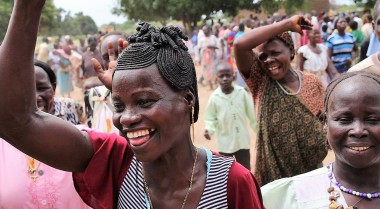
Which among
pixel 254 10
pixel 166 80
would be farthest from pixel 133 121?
pixel 254 10

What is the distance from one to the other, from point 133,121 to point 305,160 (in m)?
2.29


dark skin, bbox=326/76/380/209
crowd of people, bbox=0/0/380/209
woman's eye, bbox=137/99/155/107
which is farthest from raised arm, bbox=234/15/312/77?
woman's eye, bbox=137/99/155/107

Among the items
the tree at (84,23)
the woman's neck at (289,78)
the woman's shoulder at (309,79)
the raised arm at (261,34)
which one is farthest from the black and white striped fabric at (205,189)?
the tree at (84,23)

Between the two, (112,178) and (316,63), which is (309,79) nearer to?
(112,178)

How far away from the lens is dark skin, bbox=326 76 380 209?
6.70 ft

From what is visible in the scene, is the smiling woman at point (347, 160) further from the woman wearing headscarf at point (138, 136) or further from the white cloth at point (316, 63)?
the white cloth at point (316, 63)

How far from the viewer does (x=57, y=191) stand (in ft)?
7.97

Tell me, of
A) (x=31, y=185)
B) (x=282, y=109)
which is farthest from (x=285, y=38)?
(x=31, y=185)

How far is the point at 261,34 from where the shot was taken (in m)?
3.53

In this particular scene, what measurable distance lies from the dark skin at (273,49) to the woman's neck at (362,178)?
1521 millimetres

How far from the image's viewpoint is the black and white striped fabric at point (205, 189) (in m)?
1.90

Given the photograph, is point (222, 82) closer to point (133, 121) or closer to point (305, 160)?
point (305, 160)

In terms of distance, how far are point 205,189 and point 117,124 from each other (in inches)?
16.4

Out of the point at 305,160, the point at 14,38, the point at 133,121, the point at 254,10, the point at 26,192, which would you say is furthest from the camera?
the point at 254,10
